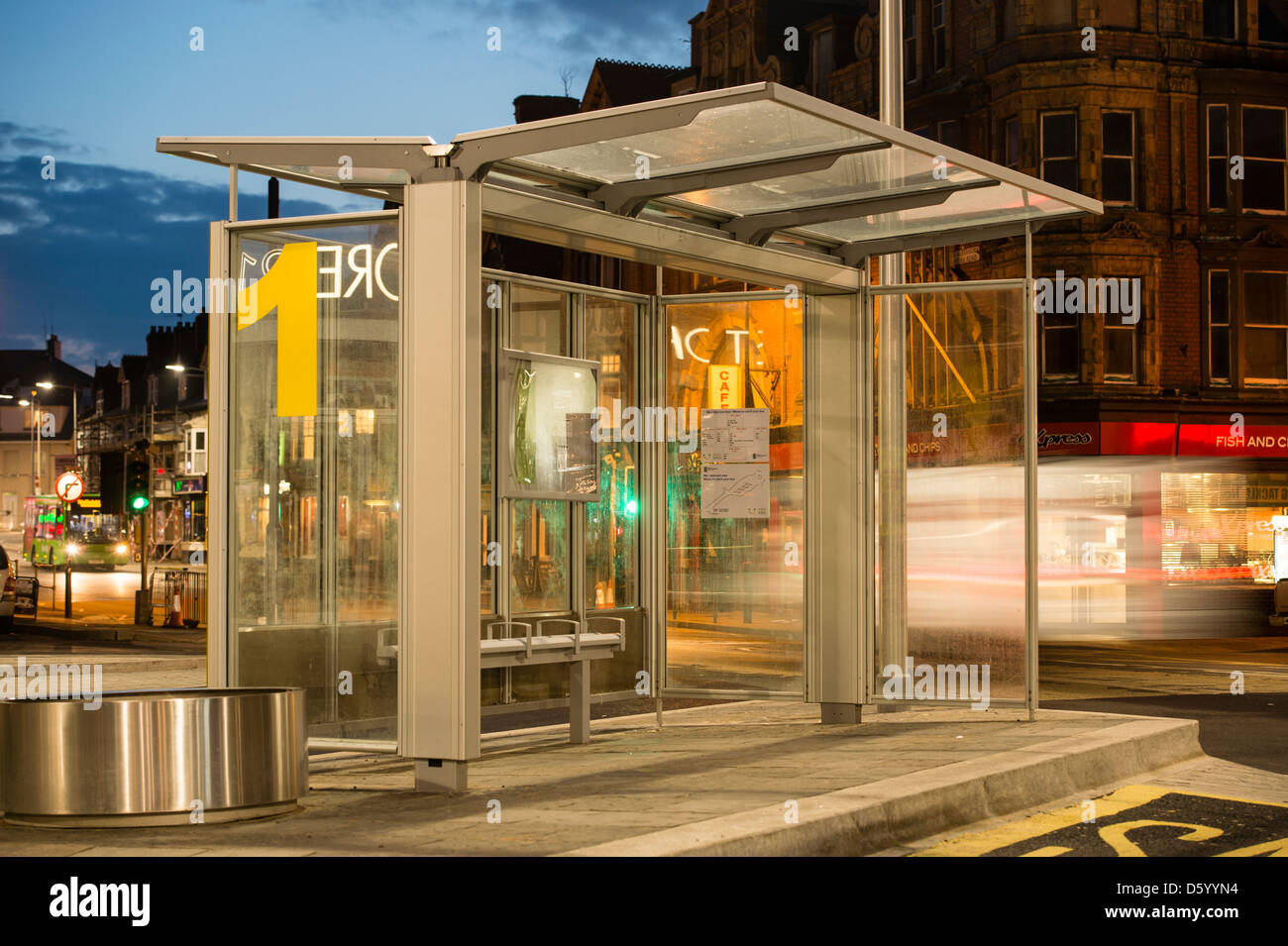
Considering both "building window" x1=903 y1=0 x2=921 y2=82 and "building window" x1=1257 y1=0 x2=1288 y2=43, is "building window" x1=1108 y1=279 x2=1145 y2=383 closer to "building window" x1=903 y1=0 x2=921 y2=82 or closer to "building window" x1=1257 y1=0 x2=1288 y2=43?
"building window" x1=1257 y1=0 x2=1288 y2=43

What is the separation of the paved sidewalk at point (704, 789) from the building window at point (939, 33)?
24.1 m

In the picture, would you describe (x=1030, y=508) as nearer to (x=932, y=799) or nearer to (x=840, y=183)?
(x=840, y=183)

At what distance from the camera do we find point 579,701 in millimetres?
10531

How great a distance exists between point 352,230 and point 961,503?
16.0ft

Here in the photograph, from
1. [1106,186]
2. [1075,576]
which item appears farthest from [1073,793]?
[1106,186]

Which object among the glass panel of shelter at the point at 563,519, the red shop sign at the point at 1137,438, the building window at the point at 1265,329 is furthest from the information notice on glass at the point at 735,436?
the building window at the point at 1265,329

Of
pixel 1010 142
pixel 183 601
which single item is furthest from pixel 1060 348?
pixel 183 601

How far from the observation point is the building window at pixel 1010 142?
31.0m

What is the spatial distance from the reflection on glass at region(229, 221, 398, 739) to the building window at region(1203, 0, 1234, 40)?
26.3 meters

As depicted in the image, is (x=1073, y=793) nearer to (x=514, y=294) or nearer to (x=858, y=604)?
(x=858, y=604)

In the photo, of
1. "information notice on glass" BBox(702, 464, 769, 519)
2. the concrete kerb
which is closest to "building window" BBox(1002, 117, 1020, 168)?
"information notice on glass" BBox(702, 464, 769, 519)

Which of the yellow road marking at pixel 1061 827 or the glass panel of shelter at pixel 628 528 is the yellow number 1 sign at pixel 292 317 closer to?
the glass panel of shelter at pixel 628 528

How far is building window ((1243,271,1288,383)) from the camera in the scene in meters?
30.6

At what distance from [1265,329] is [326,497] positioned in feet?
84.2
